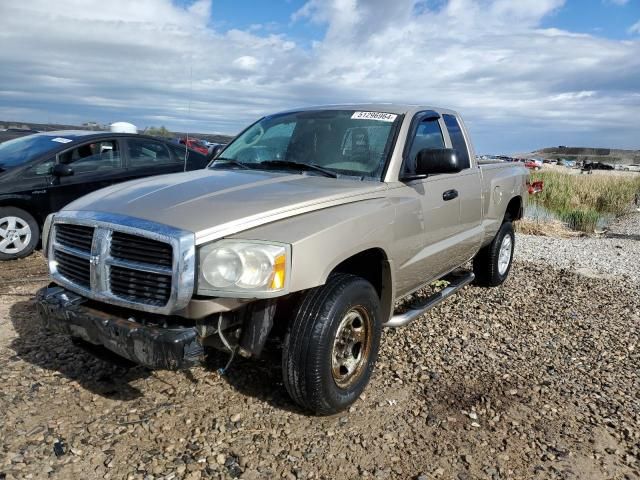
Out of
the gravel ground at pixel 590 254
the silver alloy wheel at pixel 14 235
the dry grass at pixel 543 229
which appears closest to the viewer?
the silver alloy wheel at pixel 14 235

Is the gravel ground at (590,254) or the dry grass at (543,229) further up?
the gravel ground at (590,254)

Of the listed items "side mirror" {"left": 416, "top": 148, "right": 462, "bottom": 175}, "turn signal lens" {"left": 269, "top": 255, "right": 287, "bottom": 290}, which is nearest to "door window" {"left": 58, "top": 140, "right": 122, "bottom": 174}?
"side mirror" {"left": 416, "top": 148, "right": 462, "bottom": 175}

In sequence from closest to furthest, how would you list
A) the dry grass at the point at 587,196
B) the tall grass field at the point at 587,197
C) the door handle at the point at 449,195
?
the door handle at the point at 449,195
the tall grass field at the point at 587,197
the dry grass at the point at 587,196

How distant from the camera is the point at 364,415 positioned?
10.6ft

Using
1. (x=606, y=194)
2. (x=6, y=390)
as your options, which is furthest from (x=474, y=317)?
(x=606, y=194)

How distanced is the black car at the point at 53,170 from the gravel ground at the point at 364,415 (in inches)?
96.9

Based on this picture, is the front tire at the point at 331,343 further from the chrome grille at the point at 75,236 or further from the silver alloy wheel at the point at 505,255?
the silver alloy wheel at the point at 505,255

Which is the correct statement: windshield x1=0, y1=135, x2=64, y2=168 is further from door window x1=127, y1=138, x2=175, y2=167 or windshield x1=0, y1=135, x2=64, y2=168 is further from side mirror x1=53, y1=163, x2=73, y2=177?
door window x1=127, y1=138, x2=175, y2=167

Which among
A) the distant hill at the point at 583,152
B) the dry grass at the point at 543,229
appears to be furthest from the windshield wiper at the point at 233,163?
the distant hill at the point at 583,152

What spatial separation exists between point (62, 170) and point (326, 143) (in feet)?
14.2

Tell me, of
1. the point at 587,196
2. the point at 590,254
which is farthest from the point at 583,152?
the point at 590,254

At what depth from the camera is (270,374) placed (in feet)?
12.2

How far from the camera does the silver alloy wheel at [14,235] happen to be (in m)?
6.62

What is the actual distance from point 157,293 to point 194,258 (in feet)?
0.96
